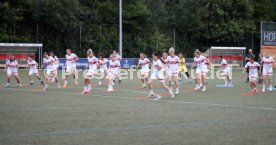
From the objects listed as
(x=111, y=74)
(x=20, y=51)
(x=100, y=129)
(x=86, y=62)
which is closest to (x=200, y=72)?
(x=111, y=74)

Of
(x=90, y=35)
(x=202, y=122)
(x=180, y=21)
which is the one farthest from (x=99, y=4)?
(x=202, y=122)

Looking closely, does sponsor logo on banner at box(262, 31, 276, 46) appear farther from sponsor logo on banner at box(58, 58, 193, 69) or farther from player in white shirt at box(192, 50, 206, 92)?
Answer: player in white shirt at box(192, 50, 206, 92)

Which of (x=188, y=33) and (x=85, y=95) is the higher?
(x=188, y=33)

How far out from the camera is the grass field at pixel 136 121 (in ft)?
36.7

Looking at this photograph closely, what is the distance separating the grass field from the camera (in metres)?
11.2

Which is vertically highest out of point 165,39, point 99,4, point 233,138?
point 99,4

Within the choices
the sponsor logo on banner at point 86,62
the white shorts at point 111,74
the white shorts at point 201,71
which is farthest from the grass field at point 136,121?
the sponsor logo on banner at point 86,62

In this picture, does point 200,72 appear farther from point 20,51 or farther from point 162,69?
point 20,51

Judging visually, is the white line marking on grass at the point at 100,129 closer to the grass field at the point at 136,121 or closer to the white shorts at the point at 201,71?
the grass field at the point at 136,121

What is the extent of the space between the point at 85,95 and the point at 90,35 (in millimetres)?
38742

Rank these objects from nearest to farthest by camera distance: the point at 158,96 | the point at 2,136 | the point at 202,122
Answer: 1. the point at 2,136
2. the point at 202,122
3. the point at 158,96

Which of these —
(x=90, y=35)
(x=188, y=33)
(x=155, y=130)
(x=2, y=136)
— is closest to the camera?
(x=2, y=136)

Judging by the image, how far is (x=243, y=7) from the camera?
7119 centimetres

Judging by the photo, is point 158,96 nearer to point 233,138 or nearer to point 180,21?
point 233,138
